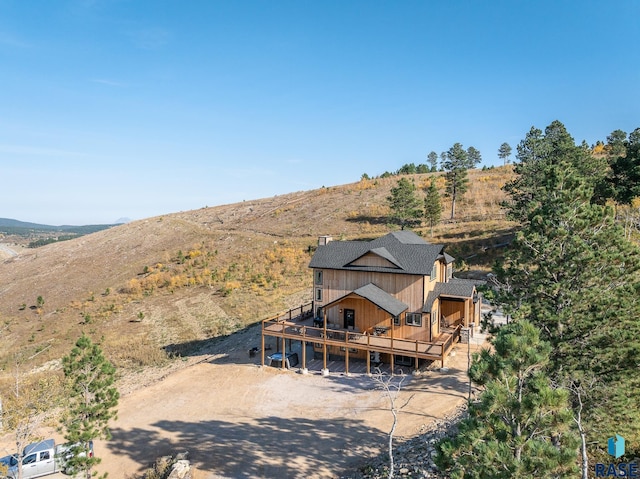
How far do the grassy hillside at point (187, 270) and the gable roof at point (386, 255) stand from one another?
13.5m

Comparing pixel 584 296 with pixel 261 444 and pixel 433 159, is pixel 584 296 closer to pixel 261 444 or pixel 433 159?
pixel 261 444

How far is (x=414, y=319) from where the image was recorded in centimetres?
A: 2370

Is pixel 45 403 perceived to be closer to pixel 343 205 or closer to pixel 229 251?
pixel 229 251

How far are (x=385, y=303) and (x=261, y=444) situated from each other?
33.9 ft

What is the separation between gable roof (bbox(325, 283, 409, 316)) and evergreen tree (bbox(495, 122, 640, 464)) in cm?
819

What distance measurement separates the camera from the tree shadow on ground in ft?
48.9

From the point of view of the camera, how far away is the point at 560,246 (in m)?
14.0

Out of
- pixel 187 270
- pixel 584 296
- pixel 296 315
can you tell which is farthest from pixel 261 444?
pixel 187 270

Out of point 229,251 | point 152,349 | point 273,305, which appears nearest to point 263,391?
point 152,349

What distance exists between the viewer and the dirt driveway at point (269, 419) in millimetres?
15445

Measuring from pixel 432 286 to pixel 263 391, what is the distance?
12.2m

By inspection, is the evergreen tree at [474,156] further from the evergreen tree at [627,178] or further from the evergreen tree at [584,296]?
the evergreen tree at [584,296]

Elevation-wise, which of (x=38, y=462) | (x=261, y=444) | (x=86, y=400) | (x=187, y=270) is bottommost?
(x=38, y=462)

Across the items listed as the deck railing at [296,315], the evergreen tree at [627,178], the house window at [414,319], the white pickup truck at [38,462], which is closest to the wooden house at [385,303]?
the house window at [414,319]
